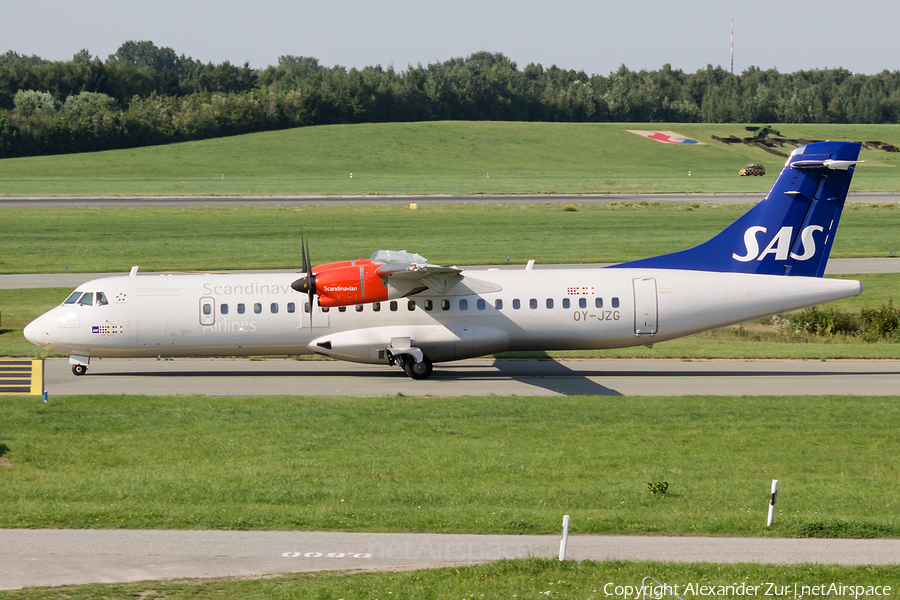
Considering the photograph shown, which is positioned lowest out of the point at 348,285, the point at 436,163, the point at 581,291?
the point at 581,291

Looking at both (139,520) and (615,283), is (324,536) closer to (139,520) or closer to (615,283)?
(139,520)

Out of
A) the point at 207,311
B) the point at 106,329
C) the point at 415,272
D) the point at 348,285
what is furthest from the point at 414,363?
the point at 106,329

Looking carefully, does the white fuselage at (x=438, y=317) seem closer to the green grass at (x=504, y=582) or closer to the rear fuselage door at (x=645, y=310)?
the rear fuselage door at (x=645, y=310)

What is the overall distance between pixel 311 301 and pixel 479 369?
22.6ft

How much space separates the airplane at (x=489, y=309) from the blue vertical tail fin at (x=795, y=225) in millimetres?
33

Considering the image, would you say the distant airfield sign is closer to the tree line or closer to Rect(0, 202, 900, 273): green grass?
the tree line

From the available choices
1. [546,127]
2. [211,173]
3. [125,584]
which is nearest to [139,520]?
[125,584]

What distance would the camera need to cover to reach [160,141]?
461ft

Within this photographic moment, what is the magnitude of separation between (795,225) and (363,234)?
3932 centimetres

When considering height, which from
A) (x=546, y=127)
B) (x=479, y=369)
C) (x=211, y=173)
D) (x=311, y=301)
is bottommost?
(x=479, y=369)

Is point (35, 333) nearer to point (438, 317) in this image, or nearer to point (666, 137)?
point (438, 317)

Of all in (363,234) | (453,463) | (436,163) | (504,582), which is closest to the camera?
(504,582)

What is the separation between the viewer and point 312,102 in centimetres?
15625

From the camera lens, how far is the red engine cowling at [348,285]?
84.7 ft
